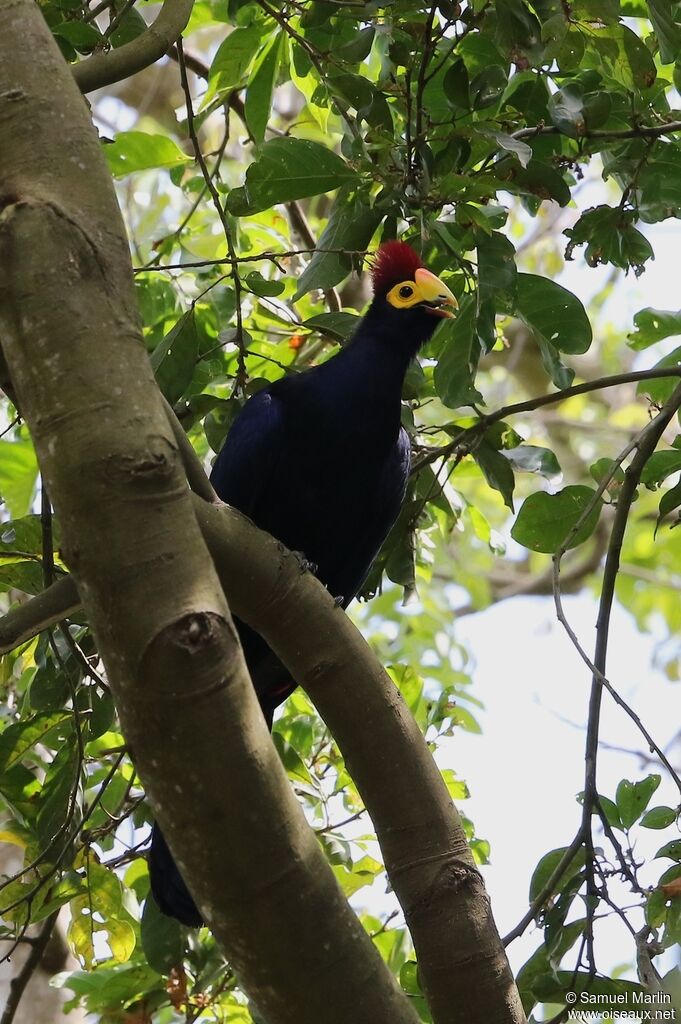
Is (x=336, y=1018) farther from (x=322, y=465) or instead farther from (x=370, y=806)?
(x=322, y=465)

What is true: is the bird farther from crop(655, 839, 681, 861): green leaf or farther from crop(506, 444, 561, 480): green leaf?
crop(655, 839, 681, 861): green leaf

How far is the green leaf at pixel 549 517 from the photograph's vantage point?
2885 mm

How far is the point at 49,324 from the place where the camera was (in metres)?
1.41

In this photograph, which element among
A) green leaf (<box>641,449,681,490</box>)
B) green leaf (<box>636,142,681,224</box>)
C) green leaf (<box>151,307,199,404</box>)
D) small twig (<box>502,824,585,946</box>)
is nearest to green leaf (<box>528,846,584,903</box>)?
small twig (<box>502,824,585,946</box>)

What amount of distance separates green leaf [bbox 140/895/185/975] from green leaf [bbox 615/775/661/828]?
3.80 ft

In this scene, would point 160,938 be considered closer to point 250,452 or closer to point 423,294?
point 250,452

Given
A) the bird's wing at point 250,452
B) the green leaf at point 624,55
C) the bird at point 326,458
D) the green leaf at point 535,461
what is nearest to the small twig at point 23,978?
the bird at point 326,458

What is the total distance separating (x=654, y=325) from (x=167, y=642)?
2139 millimetres

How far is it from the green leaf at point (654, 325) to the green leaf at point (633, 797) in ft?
3.84

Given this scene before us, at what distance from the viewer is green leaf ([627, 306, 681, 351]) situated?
304cm

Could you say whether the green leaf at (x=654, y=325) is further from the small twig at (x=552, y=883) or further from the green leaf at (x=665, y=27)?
the small twig at (x=552, y=883)

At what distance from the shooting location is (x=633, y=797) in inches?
99.0

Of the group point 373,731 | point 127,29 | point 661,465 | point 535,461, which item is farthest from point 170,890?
point 127,29

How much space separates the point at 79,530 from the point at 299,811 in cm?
43
